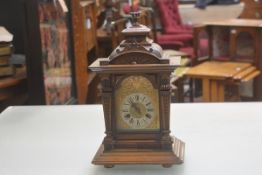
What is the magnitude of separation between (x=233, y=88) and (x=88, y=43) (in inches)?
46.4

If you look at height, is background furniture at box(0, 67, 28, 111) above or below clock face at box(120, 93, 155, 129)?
below

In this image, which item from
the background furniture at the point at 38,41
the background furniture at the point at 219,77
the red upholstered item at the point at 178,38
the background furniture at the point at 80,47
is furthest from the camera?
the red upholstered item at the point at 178,38

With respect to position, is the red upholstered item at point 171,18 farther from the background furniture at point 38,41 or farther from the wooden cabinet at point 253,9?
the background furniture at point 38,41

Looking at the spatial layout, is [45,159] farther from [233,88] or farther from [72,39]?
[233,88]

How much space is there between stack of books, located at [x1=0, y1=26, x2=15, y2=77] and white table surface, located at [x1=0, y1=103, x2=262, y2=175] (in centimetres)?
33

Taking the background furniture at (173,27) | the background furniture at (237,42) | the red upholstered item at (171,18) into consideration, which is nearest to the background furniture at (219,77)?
the background furniture at (237,42)

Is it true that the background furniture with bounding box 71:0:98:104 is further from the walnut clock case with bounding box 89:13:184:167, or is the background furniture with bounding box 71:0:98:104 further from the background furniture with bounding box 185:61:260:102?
the walnut clock case with bounding box 89:13:184:167

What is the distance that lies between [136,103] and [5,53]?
937 mm

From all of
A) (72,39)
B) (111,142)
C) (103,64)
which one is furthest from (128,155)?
(72,39)

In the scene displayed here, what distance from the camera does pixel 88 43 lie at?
11.0ft

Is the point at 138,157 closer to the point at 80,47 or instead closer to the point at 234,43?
the point at 80,47

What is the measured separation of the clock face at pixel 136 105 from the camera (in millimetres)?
1021

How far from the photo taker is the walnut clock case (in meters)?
1.00

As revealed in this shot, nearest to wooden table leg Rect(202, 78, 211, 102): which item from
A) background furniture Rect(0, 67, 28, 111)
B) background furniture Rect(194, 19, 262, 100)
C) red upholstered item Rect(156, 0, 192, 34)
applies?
background furniture Rect(194, 19, 262, 100)
